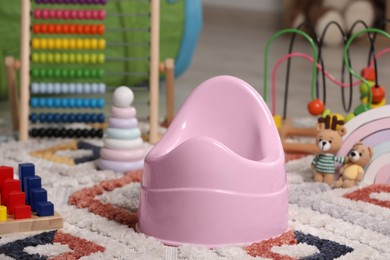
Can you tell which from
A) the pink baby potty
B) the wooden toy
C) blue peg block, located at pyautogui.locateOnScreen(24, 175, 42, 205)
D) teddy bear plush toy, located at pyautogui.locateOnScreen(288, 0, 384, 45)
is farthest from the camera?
teddy bear plush toy, located at pyautogui.locateOnScreen(288, 0, 384, 45)

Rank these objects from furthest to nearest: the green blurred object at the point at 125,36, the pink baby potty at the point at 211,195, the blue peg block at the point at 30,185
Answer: the green blurred object at the point at 125,36 < the blue peg block at the point at 30,185 < the pink baby potty at the point at 211,195

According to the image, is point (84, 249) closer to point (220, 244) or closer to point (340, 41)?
point (220, 244)

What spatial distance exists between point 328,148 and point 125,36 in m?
1.02

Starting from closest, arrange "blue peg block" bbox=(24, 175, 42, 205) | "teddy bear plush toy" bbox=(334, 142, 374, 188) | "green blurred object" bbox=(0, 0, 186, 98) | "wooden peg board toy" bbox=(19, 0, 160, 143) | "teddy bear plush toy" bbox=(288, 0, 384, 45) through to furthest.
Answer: "blue peg block" bbox=(24, 175, 42, 205) < "teddy bear plush toy" bbox=(334, 142, 374, 188) < "wooden peg board toy" bbox=(19, 0, 160, 143) < "green blurred object" bbox=(0, 0, 186, 98) < "teddy bear plush toy" bbox=(288, 0, 384, 45)

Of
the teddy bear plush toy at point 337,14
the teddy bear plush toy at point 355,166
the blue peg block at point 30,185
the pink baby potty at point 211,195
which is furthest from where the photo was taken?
the teddy bear plush toy at point 337,14

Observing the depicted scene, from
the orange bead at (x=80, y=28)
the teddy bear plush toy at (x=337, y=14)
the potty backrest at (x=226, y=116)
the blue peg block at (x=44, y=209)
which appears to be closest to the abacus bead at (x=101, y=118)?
the orange bead at (x=80, y=28)

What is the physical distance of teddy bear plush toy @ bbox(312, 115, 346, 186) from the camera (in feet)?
5.74

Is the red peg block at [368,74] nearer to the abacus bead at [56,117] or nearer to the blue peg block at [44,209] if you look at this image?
the abacus bead at [56,117]

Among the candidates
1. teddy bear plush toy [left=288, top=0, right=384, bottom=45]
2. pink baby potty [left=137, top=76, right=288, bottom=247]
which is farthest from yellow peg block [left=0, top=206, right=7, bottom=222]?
teddy bear plush toy [left=288, top=0, right=384, bottom=45]

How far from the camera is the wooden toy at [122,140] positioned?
1.86 meters

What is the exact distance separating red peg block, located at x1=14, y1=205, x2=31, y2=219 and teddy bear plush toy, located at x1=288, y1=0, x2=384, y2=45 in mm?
2690

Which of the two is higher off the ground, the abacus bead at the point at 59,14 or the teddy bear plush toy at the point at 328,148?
the abacus bead at the point at 59,14

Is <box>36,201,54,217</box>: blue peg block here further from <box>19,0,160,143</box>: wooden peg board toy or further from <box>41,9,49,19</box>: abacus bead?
<box>41,9,49,19</box>: abacus bead

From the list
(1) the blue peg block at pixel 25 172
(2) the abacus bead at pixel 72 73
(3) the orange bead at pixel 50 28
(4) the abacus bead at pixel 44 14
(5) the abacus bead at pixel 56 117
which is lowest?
(1) the blue peg block at pixel 25 172
